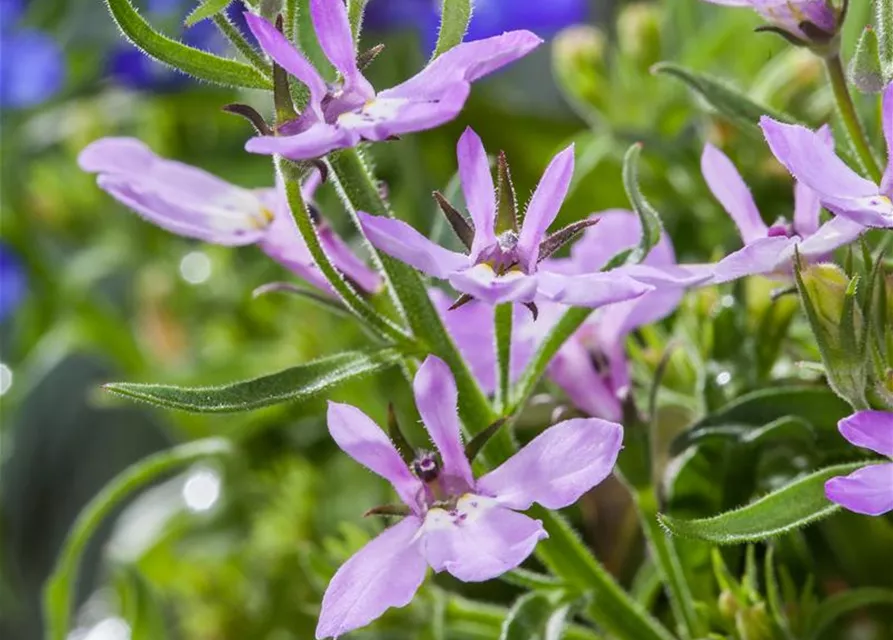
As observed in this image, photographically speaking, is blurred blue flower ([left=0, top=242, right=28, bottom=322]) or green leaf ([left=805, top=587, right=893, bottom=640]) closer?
green leaf ([left=805, top=587, right=893, bottom=640])

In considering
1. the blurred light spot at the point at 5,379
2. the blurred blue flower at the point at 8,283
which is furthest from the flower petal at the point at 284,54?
the blurred blue flower at the point at 8,283

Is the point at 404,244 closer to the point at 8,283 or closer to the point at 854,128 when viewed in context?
the point at 854,128

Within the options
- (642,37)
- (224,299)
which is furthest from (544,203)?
(224,299)

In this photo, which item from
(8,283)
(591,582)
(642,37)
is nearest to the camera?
(591,582)

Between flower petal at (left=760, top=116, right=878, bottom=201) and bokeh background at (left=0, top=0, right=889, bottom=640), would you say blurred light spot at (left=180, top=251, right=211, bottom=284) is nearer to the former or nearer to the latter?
bokeh background at (left=0, top=0, right=889, bottom=640)

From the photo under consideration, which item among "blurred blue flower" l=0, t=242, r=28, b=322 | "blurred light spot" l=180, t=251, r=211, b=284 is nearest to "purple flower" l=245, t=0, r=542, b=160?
"blurred light spot" l=180, t=251, r=211, b=284

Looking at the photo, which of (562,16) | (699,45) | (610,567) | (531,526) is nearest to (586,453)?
(531,526)

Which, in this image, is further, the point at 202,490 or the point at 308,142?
the point at 202,490
